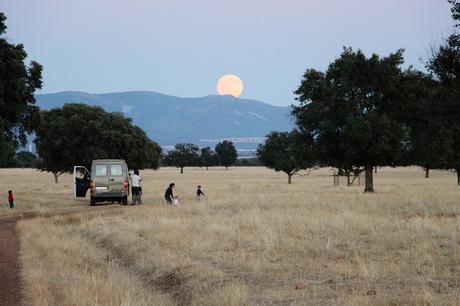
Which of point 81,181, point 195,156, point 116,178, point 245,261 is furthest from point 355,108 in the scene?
point 195,156

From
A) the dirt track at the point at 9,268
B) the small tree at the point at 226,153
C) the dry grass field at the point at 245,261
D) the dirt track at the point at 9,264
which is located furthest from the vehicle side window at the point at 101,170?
the small tree at the point at 226,153

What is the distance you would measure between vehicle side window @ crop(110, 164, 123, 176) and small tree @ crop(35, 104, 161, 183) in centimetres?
1553

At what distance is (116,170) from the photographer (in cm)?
3369

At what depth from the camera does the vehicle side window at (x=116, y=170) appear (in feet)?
110

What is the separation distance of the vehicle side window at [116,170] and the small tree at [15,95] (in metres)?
5.08

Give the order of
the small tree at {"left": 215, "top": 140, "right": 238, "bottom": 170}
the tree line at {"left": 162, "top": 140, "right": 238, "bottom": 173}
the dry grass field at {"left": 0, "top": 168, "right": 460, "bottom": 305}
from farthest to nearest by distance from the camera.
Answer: the small tree at {"left": 215, "top": 140, "right": 238, "bottom": 170}, the tree line at {"left": 162, "top": 140, "right": 238, "bottom": 173}, the dry grass field at {"left": 0, "top": 168, "right": 460, "bottom": 305}

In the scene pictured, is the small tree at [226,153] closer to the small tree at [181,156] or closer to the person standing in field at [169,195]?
the small tree at [181,156]

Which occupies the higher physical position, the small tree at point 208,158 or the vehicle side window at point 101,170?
the small tree at point 208,158

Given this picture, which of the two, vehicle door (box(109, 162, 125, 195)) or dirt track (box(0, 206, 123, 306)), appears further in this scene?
vehicle door (box(109, 162, 125, 195))

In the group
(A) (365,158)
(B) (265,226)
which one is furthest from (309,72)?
(B) (265,226)

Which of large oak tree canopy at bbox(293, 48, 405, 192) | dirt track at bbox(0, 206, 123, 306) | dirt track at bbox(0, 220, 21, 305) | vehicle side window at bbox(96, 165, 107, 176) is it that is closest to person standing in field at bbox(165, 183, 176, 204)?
vehicle side window at bbox(96, 165, 107, 176)

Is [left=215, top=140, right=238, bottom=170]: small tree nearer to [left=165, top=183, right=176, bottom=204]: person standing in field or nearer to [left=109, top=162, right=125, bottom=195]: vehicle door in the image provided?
[left=109, top=162, right=125, bottom=195]: vehicle door

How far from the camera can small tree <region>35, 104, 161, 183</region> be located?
49875 millimetres

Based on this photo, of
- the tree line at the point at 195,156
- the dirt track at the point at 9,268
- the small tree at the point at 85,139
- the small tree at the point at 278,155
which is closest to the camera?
the dirt track at the point at 9,268
